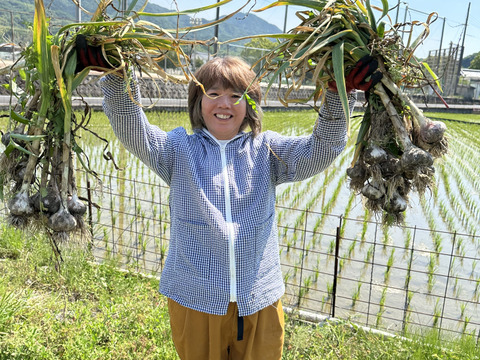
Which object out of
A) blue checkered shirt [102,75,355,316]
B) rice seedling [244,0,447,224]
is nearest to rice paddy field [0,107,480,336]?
rice seedling [244,0,447,224]

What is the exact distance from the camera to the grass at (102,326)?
2.22 meters

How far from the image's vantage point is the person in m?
1.55

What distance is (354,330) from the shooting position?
2.60 meters

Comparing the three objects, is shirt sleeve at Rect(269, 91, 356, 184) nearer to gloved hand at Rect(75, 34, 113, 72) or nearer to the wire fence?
gloved hand at Rect(75, 34, 113, 72)

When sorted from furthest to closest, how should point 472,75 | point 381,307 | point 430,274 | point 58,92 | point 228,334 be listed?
point 472,75, point 430,274, point 381,307, point 228,334, point 58,92

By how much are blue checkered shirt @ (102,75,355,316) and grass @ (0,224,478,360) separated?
0.70m

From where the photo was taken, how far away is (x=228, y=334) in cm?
163

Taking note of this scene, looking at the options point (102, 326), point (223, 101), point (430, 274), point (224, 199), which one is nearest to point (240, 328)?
point (224, 199)

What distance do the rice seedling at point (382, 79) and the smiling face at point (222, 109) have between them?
200 mm

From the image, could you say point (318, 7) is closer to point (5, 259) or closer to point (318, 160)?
point (318, 160)

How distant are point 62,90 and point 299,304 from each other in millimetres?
2424

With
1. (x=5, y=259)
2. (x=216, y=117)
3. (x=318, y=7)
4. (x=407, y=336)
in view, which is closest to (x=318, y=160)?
(x=216, y=117)

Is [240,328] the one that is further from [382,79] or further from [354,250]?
[354,250]

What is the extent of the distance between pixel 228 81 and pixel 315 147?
400mm
